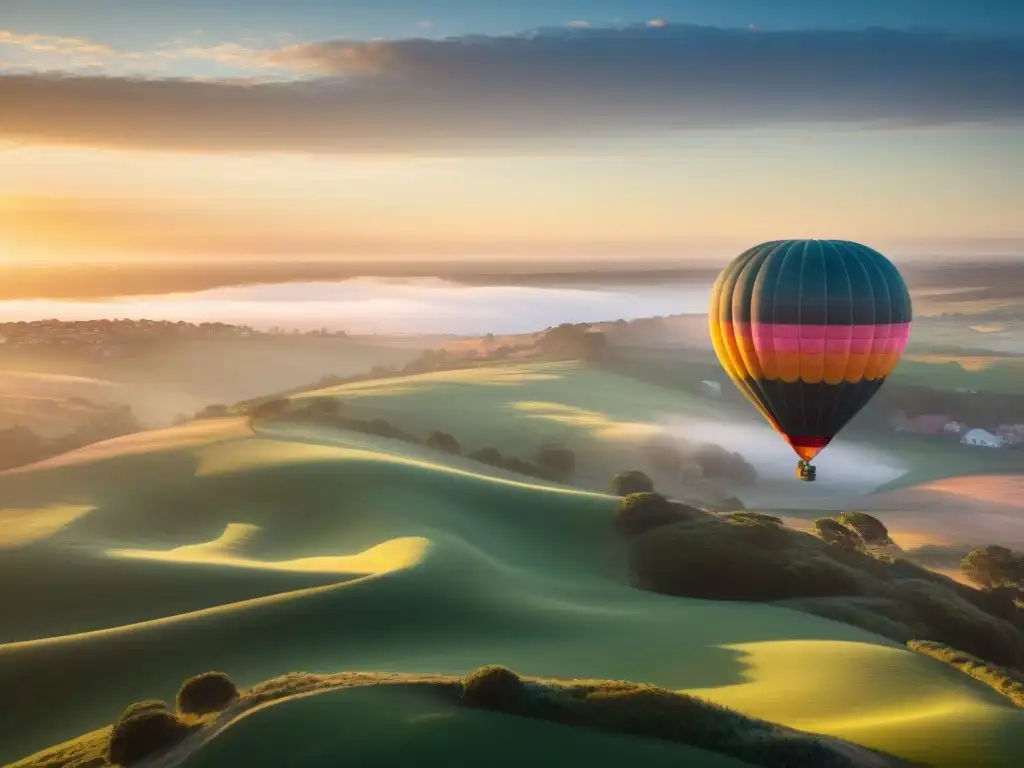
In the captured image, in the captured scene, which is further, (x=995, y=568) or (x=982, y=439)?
(x=982, y=439)

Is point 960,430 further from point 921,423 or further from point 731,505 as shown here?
point 731,505

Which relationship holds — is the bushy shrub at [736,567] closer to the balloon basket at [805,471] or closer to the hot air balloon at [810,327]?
the balloon basket at [805,471]

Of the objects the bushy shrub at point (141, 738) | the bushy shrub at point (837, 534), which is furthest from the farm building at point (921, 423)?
the bushy shrub at point (141, 738)

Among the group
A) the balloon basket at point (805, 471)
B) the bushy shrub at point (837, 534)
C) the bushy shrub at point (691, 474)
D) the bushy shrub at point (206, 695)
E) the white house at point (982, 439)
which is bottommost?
the bushy shrub at point (691, 474)

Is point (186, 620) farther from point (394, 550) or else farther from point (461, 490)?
point (461, 490)

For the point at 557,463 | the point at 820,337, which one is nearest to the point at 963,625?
the point at 820,337

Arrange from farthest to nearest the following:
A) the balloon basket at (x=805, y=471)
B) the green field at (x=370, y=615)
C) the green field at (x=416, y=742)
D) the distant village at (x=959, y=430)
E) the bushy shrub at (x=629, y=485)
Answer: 1. the distant village at (x=959, y=430)
2. the bushy shrub at (x=629, y=485)
3. the balloon basket at (x=805, y=471)
4. the green field at (x=370, y=615)
5. the green field at (x=416, y=742)
